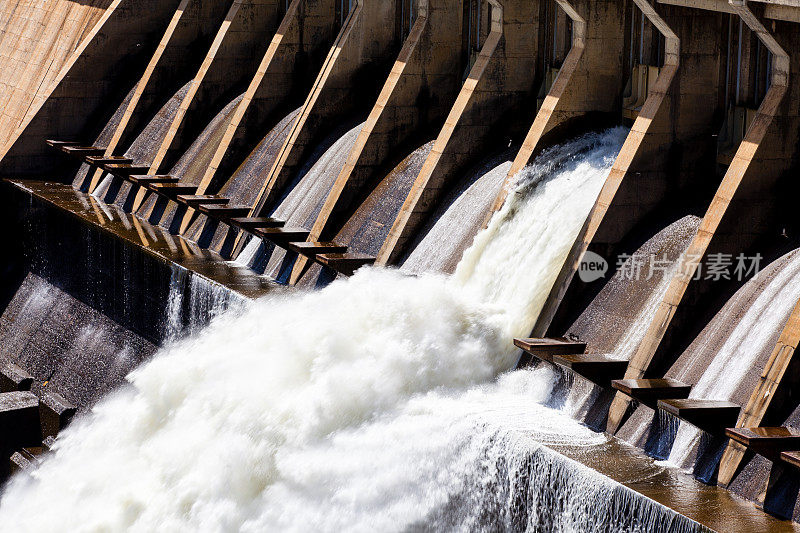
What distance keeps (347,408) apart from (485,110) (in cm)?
757

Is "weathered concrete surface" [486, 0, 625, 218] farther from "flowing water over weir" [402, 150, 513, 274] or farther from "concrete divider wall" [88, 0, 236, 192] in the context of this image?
"concrete divider wall" [88, 0, 236, 192]

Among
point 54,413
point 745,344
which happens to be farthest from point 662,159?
point 54,413

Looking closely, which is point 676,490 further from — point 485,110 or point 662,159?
point 485,110

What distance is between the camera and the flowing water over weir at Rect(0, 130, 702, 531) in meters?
18.6

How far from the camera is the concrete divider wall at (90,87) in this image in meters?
34.8

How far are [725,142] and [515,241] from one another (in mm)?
3665

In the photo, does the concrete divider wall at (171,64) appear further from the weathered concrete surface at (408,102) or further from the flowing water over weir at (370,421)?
the flowing water over weir at (370,421)

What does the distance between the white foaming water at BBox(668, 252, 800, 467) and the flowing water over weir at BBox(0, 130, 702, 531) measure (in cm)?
144

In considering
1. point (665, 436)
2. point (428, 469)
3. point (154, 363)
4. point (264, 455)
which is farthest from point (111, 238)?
point (665, 436)

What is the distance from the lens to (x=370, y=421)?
2042 centimetres

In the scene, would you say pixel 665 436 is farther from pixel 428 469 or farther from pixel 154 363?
pixel 154 363

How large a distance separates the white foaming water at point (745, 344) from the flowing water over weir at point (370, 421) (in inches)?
56.5

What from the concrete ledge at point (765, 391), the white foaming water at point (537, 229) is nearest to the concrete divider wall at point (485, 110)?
the white foaming water at point (537, 229)

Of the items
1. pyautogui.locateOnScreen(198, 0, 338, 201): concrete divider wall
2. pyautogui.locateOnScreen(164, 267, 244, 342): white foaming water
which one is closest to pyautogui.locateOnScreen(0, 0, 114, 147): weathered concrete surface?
pyautogui.locateOnScreen(198, 0, 338, 201): concrete divider wall
